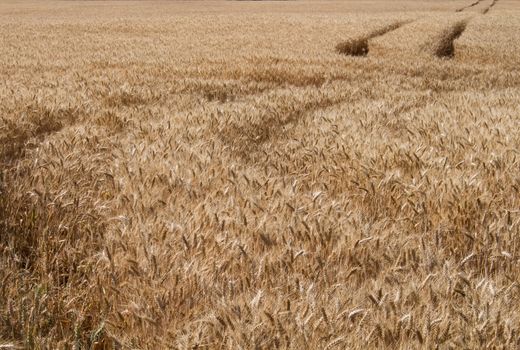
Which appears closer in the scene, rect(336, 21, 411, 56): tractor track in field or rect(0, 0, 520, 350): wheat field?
rect(0, 0, 520, 350): wheat field

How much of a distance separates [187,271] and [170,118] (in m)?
3.55

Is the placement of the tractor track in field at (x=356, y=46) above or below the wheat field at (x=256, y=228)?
below

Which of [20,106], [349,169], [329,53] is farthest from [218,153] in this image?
[329,53]

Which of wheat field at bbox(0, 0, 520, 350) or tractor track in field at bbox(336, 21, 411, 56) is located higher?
wheat field at bbox(0, 0, 520, 350)

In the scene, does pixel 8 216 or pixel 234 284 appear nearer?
pixel 234 284

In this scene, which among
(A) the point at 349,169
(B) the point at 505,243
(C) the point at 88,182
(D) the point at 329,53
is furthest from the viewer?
(D) the point at 329,53

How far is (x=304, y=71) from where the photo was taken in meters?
11.2

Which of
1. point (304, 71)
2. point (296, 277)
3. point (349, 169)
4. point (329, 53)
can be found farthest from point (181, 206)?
point (329, 53)

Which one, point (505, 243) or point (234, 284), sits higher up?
point (234, 284)

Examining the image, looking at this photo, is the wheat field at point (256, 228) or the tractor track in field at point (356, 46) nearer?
the wheat field at point (256, 228)

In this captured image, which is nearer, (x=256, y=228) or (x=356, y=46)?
(x=256, y=228)

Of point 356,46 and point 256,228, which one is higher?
point 256,228

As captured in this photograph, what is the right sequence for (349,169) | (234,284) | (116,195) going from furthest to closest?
(349,169)
(116,195)
(234,284)

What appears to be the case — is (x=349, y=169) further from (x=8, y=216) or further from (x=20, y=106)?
(x=20, y=106)
